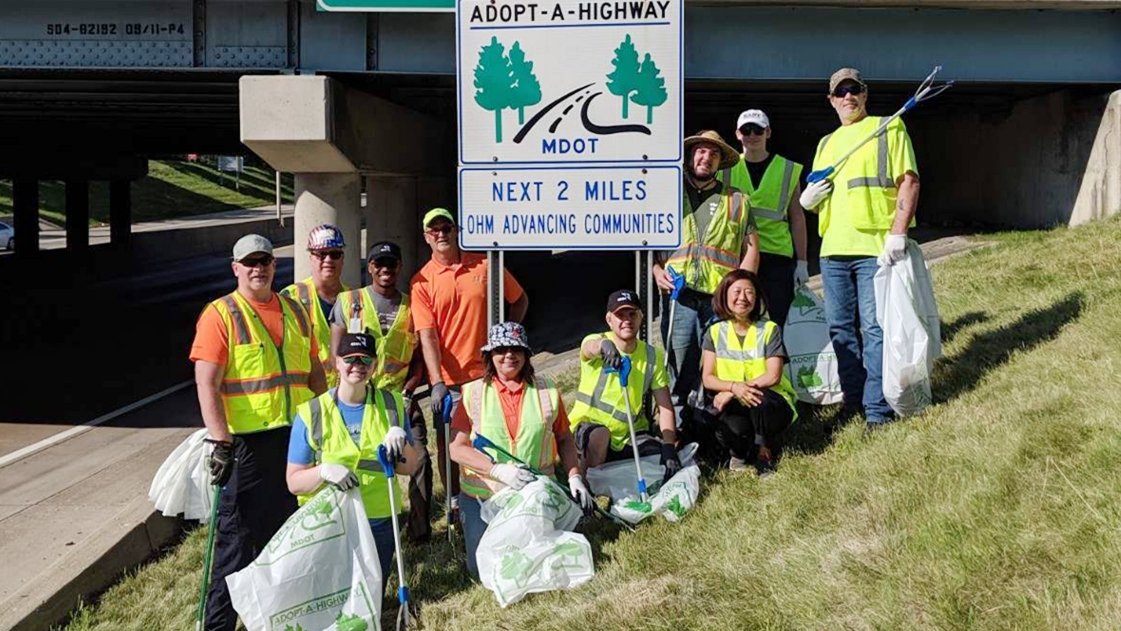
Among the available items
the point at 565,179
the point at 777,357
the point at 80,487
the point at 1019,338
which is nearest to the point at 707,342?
the point at 777,357

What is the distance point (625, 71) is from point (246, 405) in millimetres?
2772

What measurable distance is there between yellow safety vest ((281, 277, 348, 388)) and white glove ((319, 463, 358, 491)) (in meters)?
0.85

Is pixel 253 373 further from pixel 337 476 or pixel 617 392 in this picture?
pixel 617 392

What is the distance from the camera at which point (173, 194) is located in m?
61.4

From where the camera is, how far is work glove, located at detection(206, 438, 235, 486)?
561cm

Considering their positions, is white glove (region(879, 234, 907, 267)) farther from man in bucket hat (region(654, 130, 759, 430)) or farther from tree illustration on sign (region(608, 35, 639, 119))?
tree illustration on sign (region(608, 35, 639, 119))

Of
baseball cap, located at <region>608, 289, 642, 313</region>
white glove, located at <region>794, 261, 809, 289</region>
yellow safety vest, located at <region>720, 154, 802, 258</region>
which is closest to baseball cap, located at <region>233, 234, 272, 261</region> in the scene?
baseball cap, located at <region>608, 289, 642, 313</region>

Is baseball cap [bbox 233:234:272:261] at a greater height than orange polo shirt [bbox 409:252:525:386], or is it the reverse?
baseball cap [bbox 233:234:272:261]

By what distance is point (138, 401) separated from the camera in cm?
1361

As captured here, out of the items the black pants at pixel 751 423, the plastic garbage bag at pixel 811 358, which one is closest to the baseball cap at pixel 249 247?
the black pants at pixel 751 423

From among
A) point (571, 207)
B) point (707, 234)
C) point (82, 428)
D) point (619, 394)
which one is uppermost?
point (571, 207)

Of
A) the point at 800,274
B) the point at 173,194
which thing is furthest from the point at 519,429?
the point at 173,194

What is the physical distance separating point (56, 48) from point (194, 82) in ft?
7.31

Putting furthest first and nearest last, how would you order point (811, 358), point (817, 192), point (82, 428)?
point (82, 428) → point (811, 358) → point (817, 192)
